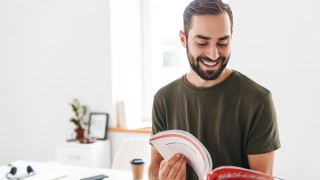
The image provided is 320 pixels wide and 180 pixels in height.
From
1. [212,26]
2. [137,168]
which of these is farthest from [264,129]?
[137,168]

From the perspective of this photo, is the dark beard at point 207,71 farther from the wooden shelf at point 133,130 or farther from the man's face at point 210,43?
the wooden shelf at point 133,130

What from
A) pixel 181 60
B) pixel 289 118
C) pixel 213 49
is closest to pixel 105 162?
pixel 181 60

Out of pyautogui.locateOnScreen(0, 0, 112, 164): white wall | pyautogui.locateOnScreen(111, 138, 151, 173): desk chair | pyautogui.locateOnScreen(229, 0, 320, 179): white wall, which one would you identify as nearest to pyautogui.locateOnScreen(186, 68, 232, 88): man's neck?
pyautogui.locateOnScreen(111, 138, 151, 173): desk chair

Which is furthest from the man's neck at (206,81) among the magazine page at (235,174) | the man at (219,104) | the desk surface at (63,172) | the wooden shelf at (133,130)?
the wooden shelf at (133,130)

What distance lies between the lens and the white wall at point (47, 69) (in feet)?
10.6

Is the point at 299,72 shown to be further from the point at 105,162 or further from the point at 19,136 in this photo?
the point at 19,136

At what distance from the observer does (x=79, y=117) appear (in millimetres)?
3262

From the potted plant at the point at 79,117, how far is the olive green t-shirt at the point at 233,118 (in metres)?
1.99

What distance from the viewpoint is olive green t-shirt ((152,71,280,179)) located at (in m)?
1.23

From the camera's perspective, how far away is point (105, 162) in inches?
124

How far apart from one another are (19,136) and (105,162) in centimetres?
122

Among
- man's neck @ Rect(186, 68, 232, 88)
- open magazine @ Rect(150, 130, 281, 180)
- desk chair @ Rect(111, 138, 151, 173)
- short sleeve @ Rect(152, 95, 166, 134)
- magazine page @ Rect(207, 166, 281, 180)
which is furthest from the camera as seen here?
desk chair @ Rect(111, 138, 151, 173)

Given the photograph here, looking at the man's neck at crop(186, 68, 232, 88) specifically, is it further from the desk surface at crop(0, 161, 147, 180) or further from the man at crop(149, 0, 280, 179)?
the desk surface at crop(0, 161, 147, 180)

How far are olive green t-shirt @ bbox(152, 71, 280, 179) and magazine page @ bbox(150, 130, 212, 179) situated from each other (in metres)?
0.16
